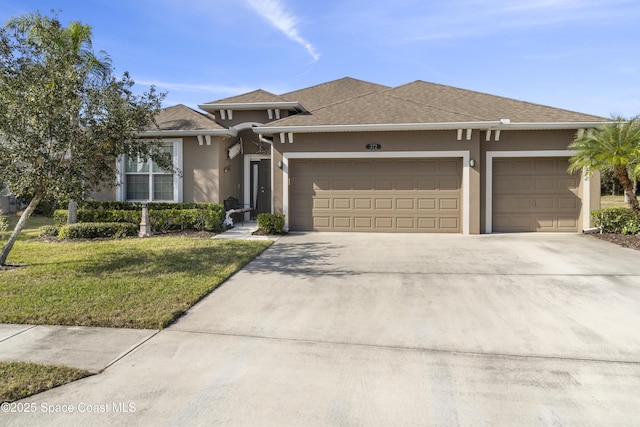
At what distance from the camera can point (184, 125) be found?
521 inches

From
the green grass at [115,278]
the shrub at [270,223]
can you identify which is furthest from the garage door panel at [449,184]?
the green grass at [115,278]

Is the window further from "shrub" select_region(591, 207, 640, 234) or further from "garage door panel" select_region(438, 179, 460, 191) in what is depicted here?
"shrub" select_region(591, 207, 640, 234)

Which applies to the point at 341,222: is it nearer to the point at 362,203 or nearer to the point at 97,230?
the point at 362,203

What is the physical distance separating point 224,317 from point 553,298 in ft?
15.6

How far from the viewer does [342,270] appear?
7629 mm

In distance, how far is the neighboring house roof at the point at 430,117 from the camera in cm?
1135

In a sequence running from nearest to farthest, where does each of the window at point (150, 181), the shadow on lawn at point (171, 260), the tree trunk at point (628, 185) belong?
the shadow on lawn at point (171, 260)
the tree trunk at point (628, 185)
the window at point (150, 181)

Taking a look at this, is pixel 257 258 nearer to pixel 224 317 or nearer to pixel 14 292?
pixel 224 317

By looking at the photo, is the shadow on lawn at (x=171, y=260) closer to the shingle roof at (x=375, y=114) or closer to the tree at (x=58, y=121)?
the tree at (x=58, y=121)

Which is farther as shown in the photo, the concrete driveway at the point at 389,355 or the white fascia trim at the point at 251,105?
the white fascia trim at the point at 251,105

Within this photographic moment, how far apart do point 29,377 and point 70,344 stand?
0.84 m

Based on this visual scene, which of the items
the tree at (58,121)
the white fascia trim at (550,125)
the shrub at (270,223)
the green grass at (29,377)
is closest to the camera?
the green grass at (29,377)

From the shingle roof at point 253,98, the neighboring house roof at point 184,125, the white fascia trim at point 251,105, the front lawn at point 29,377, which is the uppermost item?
the shingle roof at point 253,98

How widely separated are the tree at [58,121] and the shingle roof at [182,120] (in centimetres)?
494
